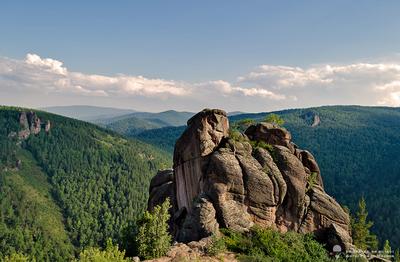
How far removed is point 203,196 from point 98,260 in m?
19.6

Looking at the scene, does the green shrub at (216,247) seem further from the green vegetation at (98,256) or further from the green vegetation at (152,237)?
the green vegetation at (98,256)

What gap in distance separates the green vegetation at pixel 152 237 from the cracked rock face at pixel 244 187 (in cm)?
631

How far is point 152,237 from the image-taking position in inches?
1430

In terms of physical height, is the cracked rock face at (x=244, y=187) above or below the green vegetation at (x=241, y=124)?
below

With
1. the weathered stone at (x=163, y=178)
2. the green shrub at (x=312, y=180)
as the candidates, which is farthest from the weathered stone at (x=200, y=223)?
the weathered stone at (x=163, y=178)

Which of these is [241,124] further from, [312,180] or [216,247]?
[216,247]

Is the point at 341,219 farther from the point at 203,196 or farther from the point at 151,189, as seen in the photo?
the point at 151,189

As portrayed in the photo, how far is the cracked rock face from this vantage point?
44.4 metres

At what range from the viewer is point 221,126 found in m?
52.8

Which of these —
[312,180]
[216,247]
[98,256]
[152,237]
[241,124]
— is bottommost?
[216,247]

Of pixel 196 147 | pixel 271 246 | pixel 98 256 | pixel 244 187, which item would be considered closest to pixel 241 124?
pixel 196 147

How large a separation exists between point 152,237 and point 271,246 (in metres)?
13.4

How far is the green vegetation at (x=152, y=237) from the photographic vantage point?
35625mm

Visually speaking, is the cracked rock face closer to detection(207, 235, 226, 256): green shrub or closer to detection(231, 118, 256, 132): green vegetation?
detection(207, 235, 226, 256): green shrub
